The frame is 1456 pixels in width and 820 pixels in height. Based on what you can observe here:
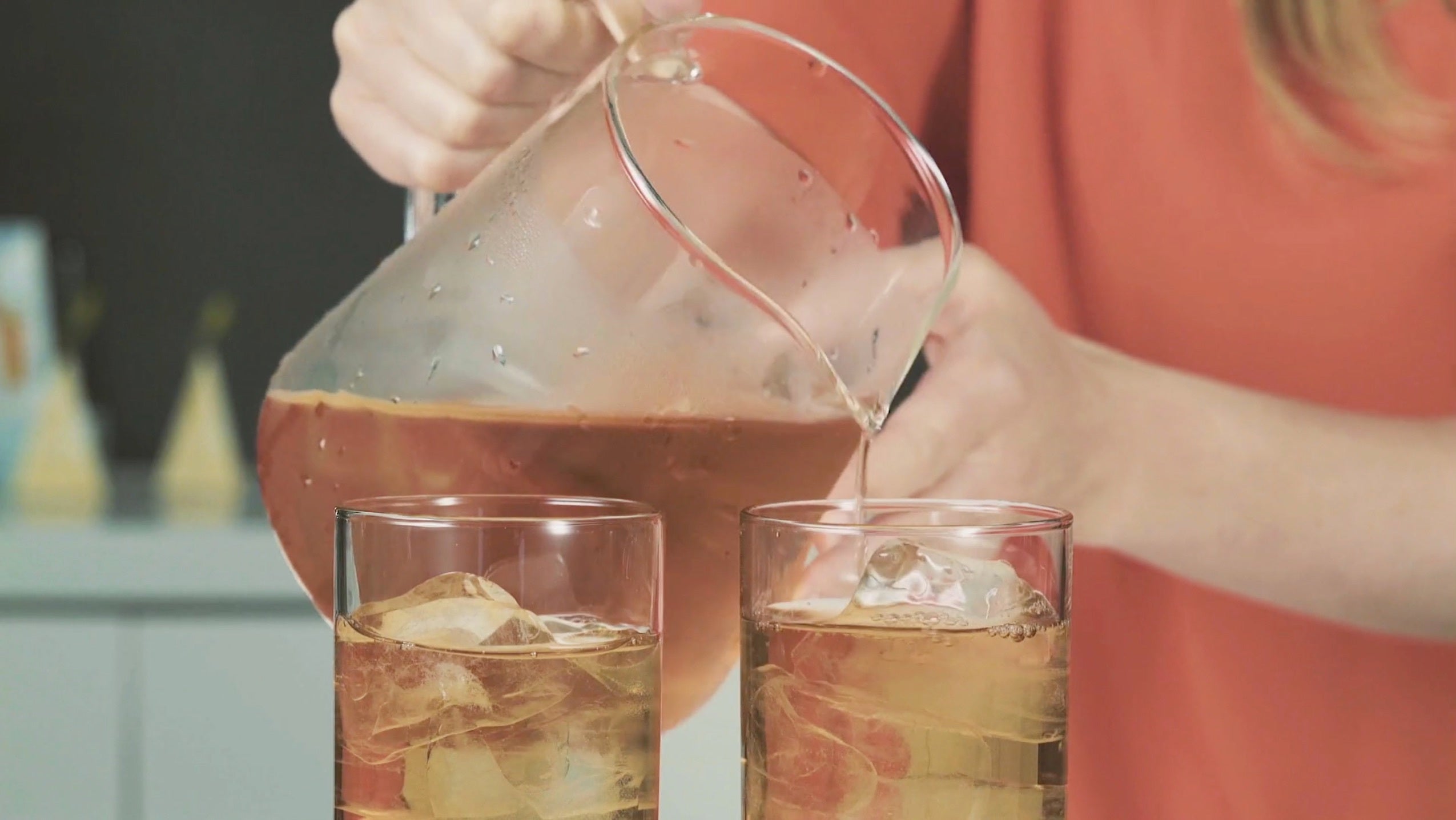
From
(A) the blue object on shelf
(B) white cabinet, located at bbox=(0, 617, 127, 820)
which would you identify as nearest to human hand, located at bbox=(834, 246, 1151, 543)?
(B) white cabinet, located at bbox=(0, 617, 127, 820)

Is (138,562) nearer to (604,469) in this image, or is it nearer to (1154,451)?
(1154,451)

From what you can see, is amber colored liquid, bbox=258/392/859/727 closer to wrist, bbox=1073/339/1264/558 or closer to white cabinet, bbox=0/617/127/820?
wrist, bbox=1073/339/1264/558

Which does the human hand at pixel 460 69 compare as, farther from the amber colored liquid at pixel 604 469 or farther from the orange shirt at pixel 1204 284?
the orange shirt at pixel 1204 284

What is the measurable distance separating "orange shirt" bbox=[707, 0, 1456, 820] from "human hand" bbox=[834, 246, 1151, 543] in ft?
0.89

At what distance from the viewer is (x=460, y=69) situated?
0.61 meters

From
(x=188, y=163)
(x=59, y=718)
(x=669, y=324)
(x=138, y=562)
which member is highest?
(x=188, y=163)

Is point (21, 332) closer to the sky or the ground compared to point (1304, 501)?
closer to the sky

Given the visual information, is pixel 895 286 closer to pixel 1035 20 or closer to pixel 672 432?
pixel 672 432

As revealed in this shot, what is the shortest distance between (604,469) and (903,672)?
125mm

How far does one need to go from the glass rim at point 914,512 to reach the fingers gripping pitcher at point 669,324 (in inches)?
1.3

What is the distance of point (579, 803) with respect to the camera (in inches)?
15.4

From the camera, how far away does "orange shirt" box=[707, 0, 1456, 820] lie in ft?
3.07

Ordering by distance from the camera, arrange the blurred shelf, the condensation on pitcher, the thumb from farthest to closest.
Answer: the blurred shelf < the thumb < the condensation on pitcher

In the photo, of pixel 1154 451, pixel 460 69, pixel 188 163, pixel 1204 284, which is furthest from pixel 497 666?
pixel 188 163
